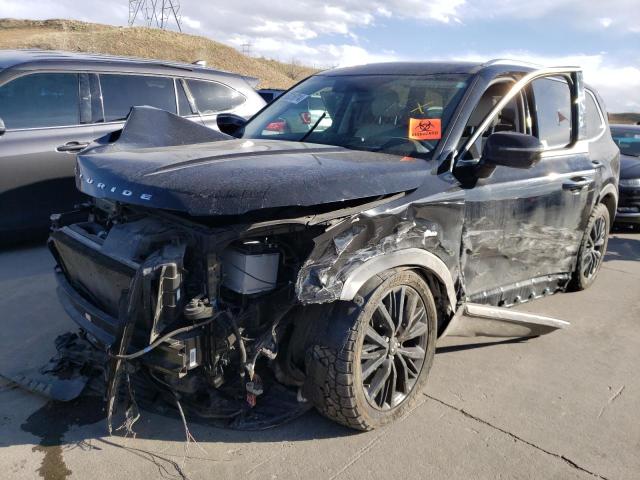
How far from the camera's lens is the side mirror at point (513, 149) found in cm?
311

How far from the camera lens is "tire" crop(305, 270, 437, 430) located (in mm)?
2672

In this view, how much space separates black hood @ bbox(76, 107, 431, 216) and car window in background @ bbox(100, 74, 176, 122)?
267 cm

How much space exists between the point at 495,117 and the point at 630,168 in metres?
5.74

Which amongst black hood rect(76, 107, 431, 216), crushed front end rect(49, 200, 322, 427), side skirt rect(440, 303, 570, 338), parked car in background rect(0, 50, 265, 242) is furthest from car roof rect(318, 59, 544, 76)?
parked car in background rect(0, 50, 265, 242)

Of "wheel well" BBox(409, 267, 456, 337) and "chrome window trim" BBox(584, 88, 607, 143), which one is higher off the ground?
"chrome window trim" BBox(584, 88, 607, 143)

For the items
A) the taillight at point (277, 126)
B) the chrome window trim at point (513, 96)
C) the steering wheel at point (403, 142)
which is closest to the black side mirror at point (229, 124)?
the taillight at point (277, 126)

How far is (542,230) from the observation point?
4.04 meters

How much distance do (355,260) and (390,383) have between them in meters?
0.77

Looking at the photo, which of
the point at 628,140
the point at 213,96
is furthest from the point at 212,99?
the point at 628,140

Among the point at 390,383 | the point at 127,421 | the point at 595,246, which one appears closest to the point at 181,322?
the point at 127,421

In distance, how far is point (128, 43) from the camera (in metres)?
39.8

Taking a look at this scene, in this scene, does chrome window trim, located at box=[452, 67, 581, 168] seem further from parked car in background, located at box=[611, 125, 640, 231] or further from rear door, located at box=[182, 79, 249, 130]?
parked car in background, located at box=[611, 125, 640, 231]

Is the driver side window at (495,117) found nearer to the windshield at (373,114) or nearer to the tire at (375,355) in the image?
the windshield at (373,114)

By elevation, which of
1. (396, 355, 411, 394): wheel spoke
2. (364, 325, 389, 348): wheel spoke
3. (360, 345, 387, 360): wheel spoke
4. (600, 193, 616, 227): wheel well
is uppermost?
(600, 193, 616, 227): wheel well
